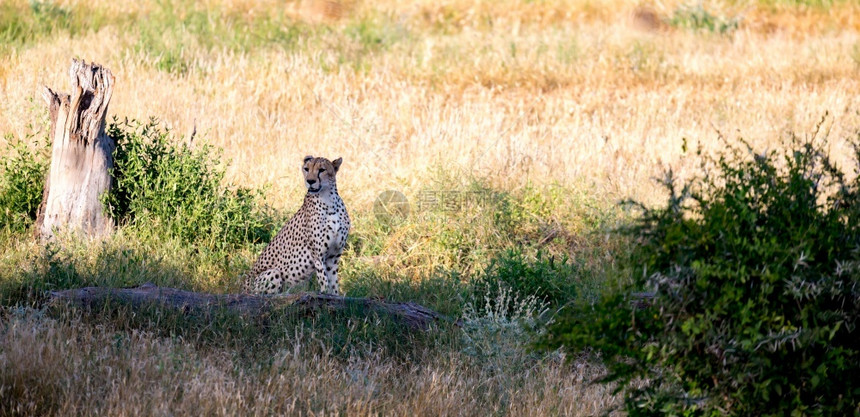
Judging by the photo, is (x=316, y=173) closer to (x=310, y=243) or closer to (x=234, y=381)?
(x=310, y=243)

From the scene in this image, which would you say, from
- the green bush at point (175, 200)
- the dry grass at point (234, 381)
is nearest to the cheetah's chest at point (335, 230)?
the green bush at point (175, 200)

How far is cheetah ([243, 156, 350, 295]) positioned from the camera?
22.7ft

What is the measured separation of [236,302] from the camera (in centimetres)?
585

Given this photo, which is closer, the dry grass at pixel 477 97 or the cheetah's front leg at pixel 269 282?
the cheetah's front leg at pixel 269 282

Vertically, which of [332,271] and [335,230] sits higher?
[335,230]

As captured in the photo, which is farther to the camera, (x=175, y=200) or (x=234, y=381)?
(x=175, y=200)

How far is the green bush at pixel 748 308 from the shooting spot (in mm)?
3387

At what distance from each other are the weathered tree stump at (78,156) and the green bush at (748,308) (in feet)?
17.0

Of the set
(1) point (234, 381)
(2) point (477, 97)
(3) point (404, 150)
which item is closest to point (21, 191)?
(3) point (404, 150)

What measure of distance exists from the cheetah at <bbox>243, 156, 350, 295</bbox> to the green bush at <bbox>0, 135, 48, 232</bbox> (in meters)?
2.30

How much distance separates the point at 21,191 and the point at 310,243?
283 centimetres

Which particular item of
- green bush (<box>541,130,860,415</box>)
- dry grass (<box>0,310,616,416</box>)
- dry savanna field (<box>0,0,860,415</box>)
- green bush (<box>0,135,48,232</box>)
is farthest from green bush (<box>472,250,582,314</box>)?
green bush (<box>0,135,48,232</box>)

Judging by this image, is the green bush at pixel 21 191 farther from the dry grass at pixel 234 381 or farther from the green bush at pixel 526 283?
the green bush at pixel 526 283

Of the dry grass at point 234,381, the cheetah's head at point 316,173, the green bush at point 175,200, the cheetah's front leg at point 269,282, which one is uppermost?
the cheetah's head at point 316,173
